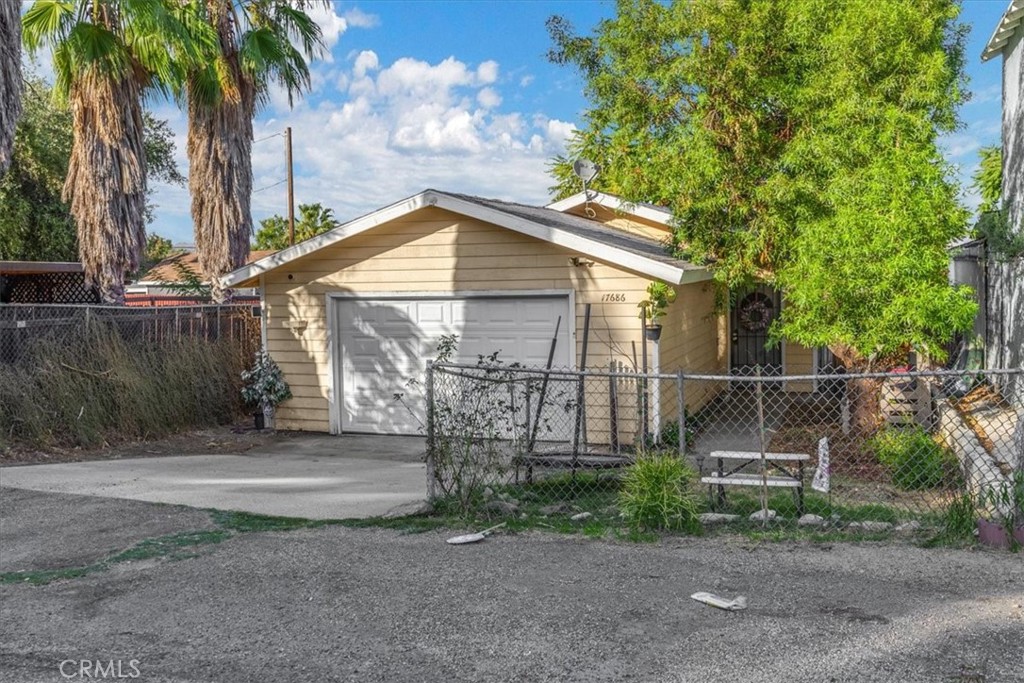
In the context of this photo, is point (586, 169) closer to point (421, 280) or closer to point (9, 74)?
point (421, 280)

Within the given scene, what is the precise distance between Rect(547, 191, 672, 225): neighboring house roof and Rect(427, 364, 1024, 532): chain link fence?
392cm

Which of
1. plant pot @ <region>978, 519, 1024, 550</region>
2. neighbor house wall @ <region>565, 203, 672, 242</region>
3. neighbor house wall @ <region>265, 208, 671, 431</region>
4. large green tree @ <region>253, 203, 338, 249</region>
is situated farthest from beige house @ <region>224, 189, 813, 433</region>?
large green tree @ <region>253, 203, 338, 249</region>

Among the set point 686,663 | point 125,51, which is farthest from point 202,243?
point 686,663

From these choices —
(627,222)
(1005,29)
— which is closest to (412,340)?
(627,222)

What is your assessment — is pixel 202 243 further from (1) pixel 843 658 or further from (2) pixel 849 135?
(1) pixel 843 658

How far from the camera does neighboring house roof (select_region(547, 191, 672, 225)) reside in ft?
49.5

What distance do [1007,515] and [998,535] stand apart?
146mm

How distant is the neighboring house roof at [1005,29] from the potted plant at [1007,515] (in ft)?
24.4

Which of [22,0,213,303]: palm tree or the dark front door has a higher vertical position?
[22,0,213,303]: palm tree

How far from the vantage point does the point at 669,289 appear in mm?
11148

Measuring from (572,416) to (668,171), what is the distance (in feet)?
12.1

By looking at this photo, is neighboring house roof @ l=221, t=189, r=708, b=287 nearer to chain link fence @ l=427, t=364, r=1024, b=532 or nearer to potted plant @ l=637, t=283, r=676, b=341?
potted plant @ l=637, t=283, r=676, b=341

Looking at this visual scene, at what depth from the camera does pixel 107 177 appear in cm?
1528

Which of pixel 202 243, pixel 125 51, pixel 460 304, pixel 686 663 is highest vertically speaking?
pixel 125 51
